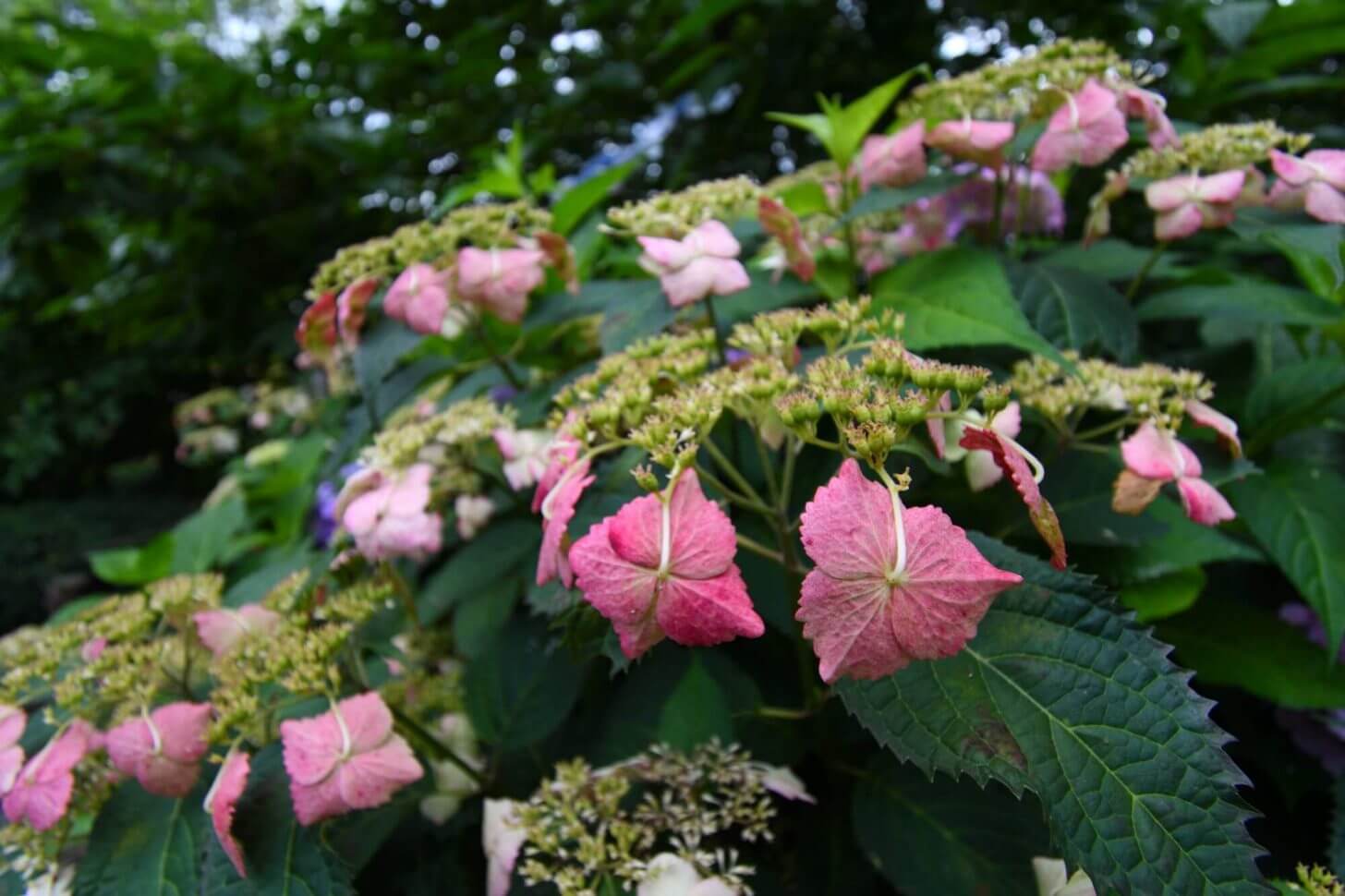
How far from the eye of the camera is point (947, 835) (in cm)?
69

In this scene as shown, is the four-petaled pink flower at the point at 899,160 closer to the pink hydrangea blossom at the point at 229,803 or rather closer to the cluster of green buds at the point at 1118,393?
the cluster of green buds at the point at 1118,393

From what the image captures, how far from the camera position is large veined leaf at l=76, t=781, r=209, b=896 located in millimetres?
659

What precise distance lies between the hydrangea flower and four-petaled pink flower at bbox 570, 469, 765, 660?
24cm

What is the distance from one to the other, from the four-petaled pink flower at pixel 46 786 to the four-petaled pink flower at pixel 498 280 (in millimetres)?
530

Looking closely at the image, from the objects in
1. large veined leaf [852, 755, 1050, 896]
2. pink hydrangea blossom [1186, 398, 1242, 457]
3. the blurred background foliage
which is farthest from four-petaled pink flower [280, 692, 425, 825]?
the blurred background foliage

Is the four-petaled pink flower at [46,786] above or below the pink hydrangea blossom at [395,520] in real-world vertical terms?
below

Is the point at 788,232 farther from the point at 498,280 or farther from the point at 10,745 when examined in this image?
the point at 10,745

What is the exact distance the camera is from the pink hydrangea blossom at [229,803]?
60 centimetres

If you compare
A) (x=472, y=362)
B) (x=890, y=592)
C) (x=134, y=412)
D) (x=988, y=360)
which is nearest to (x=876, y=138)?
(x=988, y=360)

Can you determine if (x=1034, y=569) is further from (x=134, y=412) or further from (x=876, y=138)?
(x=134, y=412)

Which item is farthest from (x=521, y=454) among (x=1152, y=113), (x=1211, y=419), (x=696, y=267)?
(x=1152, y=113)

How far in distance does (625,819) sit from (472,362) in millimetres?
609

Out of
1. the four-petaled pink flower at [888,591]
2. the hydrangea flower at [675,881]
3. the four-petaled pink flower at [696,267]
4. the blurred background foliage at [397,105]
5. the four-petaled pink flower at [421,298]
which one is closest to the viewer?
the four-petaled pink flower at [888,591]

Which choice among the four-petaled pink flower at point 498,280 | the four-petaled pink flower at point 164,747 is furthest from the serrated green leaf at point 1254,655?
the four-petaled pink flower at point 164,747
